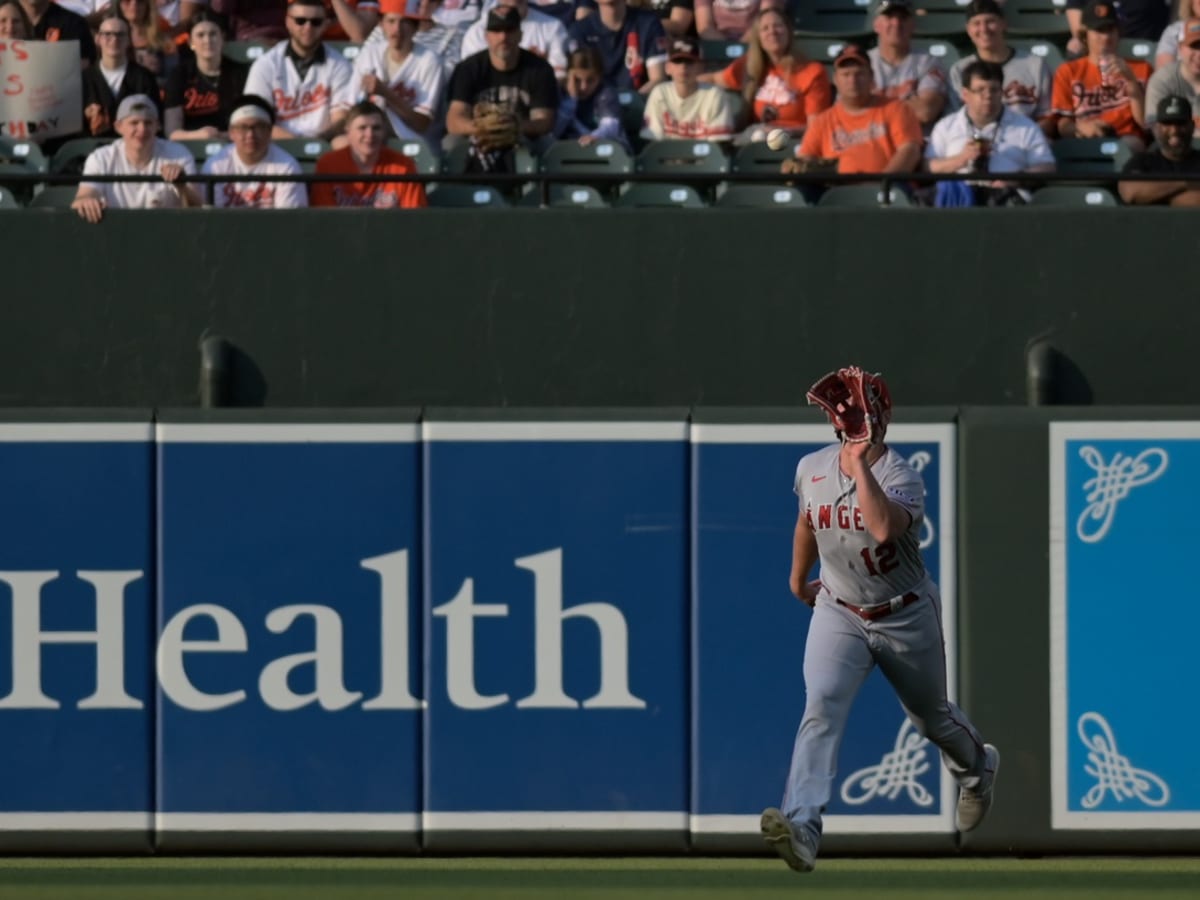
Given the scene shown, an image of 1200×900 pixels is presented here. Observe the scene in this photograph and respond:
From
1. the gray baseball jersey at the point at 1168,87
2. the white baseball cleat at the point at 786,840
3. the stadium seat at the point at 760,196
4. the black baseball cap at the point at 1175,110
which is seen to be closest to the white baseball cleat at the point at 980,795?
the white baseball cleat at the point at 786,840

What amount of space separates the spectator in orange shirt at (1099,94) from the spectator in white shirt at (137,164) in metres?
4.91

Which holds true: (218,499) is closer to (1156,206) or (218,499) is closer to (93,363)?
(93,363)

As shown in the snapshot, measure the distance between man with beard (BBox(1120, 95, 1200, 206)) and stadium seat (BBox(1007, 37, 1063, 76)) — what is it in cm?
177

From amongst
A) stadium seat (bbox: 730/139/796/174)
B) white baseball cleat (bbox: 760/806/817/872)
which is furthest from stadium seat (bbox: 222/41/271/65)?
white baseball cleat (bbox: 760/806/817/872)

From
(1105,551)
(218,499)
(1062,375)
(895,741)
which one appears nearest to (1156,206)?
(1062,375)

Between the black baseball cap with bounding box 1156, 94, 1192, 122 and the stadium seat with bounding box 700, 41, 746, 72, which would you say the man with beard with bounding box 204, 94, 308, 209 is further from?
the black baseball cap with bounding box 1156, 94, 1192, 122

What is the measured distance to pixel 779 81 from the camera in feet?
36.4

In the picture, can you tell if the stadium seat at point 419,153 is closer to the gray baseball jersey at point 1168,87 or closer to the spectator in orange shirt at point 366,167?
the spectator in orange shirt at point 366,167

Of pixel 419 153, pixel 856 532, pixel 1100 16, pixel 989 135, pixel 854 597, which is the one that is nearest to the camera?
pixel 856 532

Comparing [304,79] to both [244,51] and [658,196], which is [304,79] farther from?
[658,196]

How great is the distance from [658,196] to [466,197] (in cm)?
100

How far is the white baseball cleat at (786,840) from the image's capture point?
6414 mm

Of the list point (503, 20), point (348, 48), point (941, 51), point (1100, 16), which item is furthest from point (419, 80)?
point (1100, 16)

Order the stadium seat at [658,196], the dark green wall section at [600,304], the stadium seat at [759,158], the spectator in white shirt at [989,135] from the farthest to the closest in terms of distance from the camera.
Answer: the stadium seat at [759,158]
the spectator in white shirt at [989,135]
the stadium seat at [658,196]
the dark green wall section at [600,304]
